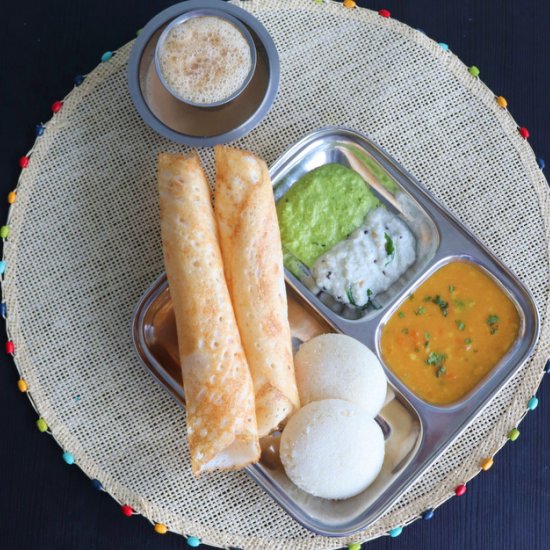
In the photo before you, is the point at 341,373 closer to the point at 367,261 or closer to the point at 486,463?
the point at 367,261

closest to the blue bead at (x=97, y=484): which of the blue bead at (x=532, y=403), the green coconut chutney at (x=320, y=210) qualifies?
the green coconut chutney at (x=320, y=210)

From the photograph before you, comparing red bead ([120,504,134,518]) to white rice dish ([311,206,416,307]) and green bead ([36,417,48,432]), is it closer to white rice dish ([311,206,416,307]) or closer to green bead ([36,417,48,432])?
green bead ([36,417,48,432])

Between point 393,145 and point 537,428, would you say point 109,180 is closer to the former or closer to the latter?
point 393,145

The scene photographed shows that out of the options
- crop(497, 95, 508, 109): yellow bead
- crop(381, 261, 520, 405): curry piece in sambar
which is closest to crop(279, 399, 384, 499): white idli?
crop(381, 261, 520, 405): curry piece in sambar

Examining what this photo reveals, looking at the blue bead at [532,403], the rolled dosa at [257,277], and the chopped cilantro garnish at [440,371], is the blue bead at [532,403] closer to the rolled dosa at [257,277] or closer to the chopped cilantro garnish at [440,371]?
the chopped cilantro garnish at [440,371]

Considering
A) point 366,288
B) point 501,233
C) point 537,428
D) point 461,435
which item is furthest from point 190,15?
point 537,428
